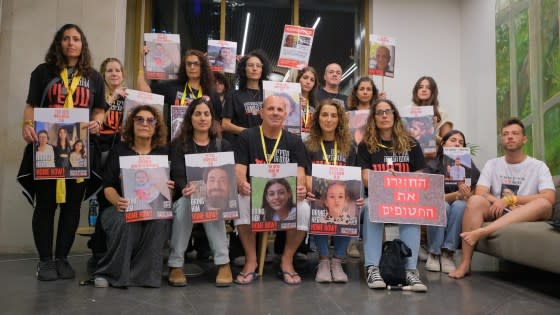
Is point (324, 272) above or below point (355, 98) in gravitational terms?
below

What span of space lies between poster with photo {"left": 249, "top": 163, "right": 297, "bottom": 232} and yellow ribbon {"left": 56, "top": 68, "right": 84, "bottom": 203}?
1136mm

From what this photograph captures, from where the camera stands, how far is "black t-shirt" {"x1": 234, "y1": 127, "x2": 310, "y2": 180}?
2.93 meters

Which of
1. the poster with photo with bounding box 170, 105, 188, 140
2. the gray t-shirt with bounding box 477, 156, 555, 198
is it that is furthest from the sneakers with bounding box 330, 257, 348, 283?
the poster with photo with bounding box 170, 105, 188, 140

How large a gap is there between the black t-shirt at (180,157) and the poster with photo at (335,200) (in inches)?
24.9

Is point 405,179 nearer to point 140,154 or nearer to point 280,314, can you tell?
point 280,314

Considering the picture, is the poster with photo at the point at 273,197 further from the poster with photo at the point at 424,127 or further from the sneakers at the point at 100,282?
the poster with photo at the point at 424,127

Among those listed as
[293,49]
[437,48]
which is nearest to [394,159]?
[293,49]

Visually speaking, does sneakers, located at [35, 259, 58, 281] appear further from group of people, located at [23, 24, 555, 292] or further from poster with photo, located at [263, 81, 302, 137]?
→ poster with photo, located at [263, 81, 302, 137]

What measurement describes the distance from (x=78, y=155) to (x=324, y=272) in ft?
5.54

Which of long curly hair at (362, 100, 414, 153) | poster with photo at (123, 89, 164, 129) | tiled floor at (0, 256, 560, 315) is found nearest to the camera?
tiled floor at (0, 256, 560, 315)

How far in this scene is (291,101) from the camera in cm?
338

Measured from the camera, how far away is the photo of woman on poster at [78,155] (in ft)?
9.14

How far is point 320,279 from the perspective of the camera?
281 centimetres

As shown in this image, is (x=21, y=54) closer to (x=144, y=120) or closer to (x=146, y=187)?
(x=144, y=120)
